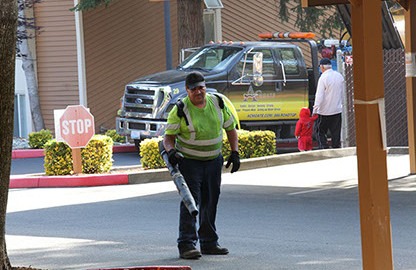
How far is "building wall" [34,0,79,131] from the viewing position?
94.7 feet

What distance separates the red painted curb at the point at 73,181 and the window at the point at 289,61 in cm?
652

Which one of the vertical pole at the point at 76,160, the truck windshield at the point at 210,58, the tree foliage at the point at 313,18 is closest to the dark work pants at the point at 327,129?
the truck windshield at the point at 210,58

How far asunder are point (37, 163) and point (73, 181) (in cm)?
407

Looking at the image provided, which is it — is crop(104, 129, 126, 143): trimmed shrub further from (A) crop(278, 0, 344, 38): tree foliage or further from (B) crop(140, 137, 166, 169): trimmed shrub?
(B) crop(140, 137, 166, 169): trimmed shrub

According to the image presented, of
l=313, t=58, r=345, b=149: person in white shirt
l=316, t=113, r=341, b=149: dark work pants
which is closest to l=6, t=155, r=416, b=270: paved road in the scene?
l=313, t=58, r=345, b=149: person in white shirt

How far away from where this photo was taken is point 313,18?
101ft

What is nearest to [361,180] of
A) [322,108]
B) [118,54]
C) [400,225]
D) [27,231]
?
[400,225]

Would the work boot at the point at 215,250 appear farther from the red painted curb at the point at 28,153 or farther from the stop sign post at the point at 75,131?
the red painted curb at the point at 28,153

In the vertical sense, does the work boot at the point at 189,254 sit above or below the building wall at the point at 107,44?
below

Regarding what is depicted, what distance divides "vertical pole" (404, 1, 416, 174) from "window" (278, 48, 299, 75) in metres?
6.14

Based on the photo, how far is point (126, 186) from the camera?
696 inches

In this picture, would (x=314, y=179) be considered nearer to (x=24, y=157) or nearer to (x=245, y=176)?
(x=245, y=176)

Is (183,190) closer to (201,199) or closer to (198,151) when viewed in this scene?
(198,151)

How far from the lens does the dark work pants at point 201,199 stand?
35.4 ft
